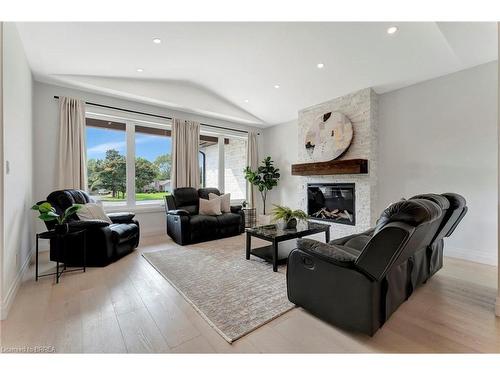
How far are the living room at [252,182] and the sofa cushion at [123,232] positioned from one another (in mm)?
49

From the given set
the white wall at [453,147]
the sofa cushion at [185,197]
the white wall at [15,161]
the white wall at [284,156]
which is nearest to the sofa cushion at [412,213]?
the white wall at [453,147]

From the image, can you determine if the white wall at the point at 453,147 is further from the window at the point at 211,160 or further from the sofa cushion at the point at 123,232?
the sofa cushion at the point at 123,232

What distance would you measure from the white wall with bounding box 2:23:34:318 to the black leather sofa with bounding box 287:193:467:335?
7.95 ft

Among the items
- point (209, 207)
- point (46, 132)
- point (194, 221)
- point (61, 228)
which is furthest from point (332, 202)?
point (46, 132)

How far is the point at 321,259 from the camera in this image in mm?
1673

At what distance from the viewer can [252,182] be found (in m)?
5.81

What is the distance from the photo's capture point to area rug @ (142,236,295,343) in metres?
1.73

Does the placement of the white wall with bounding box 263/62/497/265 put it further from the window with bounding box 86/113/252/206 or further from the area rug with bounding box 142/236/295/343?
the window with bounding box 86/113/252/206

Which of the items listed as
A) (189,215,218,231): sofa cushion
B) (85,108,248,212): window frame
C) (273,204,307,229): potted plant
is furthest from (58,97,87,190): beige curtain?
(273,204,307,229): potted plant

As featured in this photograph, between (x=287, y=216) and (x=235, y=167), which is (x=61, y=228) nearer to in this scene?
(x=287, y=216)

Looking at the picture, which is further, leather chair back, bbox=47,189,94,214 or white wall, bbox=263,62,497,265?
white wall, bbox=263,62,497,265

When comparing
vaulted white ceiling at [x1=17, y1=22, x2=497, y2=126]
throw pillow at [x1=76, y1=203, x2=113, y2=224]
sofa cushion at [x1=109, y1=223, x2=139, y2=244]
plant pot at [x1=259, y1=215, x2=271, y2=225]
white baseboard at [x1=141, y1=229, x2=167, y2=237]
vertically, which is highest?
vaulted white ceiling at [x1=17, y1=22, x2=497, y2=126]

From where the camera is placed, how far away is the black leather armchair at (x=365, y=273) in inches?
53.4

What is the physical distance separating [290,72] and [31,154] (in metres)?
4.22
